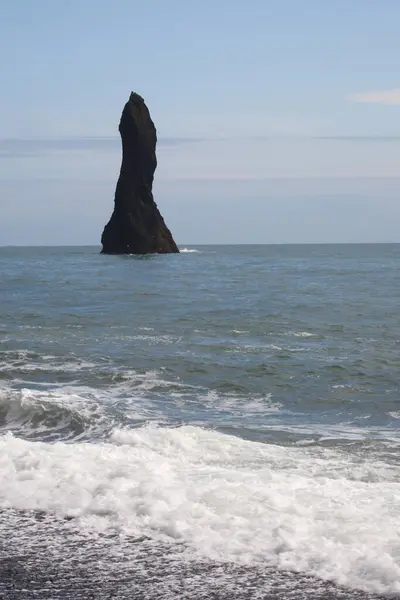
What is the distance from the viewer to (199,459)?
845 centimetres

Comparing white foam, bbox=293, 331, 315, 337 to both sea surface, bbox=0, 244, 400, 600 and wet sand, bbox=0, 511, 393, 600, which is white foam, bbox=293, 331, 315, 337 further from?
wet sand, bbox=0, 511, 393, 600

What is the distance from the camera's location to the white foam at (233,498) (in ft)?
18.2

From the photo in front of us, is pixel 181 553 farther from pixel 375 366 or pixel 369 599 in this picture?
pixel 375 366

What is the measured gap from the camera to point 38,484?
6.96m

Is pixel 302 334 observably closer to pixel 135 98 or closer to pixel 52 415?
pixel 52 415

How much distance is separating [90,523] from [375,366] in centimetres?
1010

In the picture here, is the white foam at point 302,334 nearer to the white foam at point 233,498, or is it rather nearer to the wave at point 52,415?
the wave at point 52,415

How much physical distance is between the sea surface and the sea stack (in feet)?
184

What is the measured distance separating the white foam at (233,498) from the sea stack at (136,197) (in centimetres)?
6838

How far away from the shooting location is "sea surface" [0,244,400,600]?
528cm

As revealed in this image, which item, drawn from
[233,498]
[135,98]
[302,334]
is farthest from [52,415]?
[135,98]

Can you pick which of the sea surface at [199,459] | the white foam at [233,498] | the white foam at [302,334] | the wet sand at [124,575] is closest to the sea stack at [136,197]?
the sea surface at [199,459]

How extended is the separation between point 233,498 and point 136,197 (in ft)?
242

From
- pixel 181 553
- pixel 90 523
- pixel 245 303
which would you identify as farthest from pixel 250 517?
pixel 245 303
